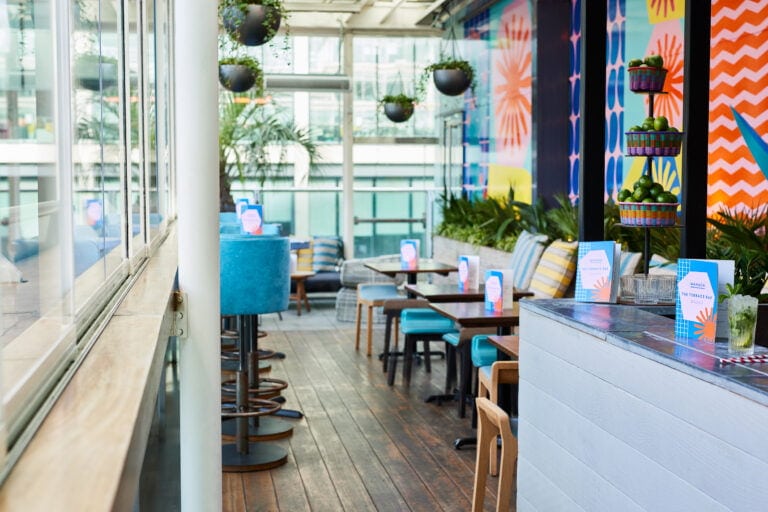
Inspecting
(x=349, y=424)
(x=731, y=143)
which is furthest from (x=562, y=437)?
(x=731, y=143)

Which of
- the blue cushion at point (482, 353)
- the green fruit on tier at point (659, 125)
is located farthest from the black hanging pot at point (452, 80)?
the green fruit on tier at point (659, 125)

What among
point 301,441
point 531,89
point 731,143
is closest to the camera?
point 301,441

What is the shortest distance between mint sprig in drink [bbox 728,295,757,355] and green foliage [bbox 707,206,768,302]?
32.0 inches

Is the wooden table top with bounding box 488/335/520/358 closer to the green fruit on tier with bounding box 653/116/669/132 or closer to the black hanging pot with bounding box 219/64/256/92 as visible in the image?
the green fruit on tier with bounding box 653/116/669/132

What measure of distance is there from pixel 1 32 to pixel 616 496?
217cm

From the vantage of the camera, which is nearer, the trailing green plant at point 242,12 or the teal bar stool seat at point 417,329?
the trailing green plant at point 242,12

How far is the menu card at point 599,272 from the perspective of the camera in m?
3.66

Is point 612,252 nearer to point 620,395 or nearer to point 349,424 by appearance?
point 620,395

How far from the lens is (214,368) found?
3.12 meters

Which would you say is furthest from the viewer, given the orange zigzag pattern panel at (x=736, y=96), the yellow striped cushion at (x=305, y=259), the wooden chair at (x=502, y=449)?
the yellow striped cushion at (x=305, y=259)

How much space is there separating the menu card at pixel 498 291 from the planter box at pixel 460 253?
300 centimetres

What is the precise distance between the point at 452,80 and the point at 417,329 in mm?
3721

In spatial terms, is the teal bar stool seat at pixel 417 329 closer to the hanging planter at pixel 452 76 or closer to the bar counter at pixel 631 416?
the bar counter at pixel 631 416

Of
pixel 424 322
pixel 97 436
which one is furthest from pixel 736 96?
pixel 97 436
